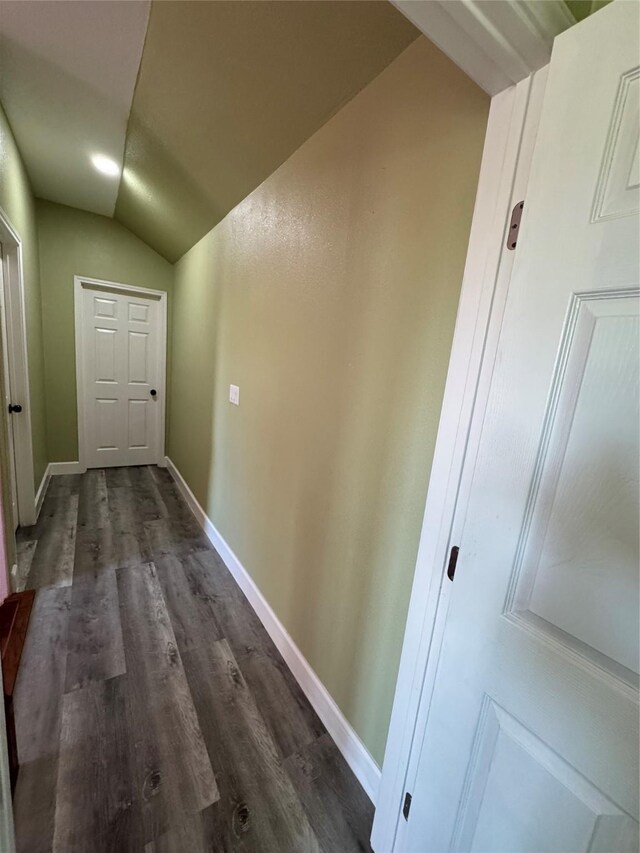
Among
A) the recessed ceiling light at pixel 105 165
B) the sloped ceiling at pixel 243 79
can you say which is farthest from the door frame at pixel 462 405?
the recessed ceiling light at pixel 105 165

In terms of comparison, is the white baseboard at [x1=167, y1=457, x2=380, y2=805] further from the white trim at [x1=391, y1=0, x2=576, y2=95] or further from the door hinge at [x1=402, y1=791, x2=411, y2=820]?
the white trim at [x1=391, y1=0, x2=576, y2=95]

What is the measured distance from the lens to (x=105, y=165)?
2352 mm

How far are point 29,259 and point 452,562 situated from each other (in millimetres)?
3611

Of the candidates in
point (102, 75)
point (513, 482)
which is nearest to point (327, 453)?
point (513, 482)

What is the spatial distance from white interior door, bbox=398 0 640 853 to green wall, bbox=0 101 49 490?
103 inches

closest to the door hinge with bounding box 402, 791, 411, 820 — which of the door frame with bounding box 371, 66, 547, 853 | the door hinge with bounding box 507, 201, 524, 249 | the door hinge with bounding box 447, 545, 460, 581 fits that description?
the door frame with bounding box 371, 66, 547, 853

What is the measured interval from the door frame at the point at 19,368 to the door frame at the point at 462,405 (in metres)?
2.78

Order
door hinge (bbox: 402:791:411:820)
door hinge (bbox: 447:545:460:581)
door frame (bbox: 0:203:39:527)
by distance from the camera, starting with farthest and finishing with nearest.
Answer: door frame (bbox: 0:203:39:527) < door hinge (bbox: 402:791:411:820) < door hinge (bbox: 447:545:460:581)

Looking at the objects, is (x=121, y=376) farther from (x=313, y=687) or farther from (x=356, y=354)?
(x=313, y=687)

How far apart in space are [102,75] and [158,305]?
240cm

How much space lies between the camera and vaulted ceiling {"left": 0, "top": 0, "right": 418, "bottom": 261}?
1.03 meters

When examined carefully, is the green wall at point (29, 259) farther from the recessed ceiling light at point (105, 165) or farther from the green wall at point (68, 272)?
the recessed ceiling light at point (105, 165)

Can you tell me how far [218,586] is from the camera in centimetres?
210

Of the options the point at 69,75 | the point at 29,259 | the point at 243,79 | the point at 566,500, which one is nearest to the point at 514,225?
the point at 566,500
